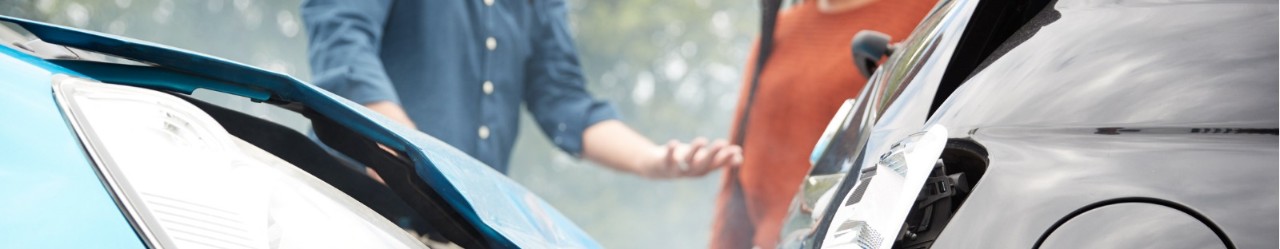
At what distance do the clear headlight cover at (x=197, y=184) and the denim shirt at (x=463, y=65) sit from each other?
1575mm

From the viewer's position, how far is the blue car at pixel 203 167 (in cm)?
86

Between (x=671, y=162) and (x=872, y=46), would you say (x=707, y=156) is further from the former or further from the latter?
(x=872, y=46)

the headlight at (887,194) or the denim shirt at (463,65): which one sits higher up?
the denim shirt at (463,65)

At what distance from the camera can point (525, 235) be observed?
1.17 m

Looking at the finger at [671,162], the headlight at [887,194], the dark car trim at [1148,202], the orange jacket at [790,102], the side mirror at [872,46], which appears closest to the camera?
the dark car trim at [1148,202]

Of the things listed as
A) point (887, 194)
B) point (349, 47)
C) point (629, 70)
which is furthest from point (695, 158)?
point (887, 194)

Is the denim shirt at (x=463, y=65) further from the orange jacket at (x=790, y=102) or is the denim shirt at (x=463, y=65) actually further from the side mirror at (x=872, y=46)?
the side mirror at (x=872, y=46)

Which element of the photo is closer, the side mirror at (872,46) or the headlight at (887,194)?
the headlight at (887,194)

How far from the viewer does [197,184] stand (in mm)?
920

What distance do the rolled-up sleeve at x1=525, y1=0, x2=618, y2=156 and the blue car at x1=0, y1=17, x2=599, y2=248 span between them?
184cm

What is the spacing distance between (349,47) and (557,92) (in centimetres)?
65

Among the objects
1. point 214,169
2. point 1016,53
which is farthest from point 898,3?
point 214,169

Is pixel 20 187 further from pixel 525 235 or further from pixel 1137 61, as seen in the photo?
pixel 1137 61

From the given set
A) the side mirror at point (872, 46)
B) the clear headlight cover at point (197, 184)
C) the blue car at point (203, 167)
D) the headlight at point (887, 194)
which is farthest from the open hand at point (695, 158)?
the clear headlight cover at point (197, 184)
